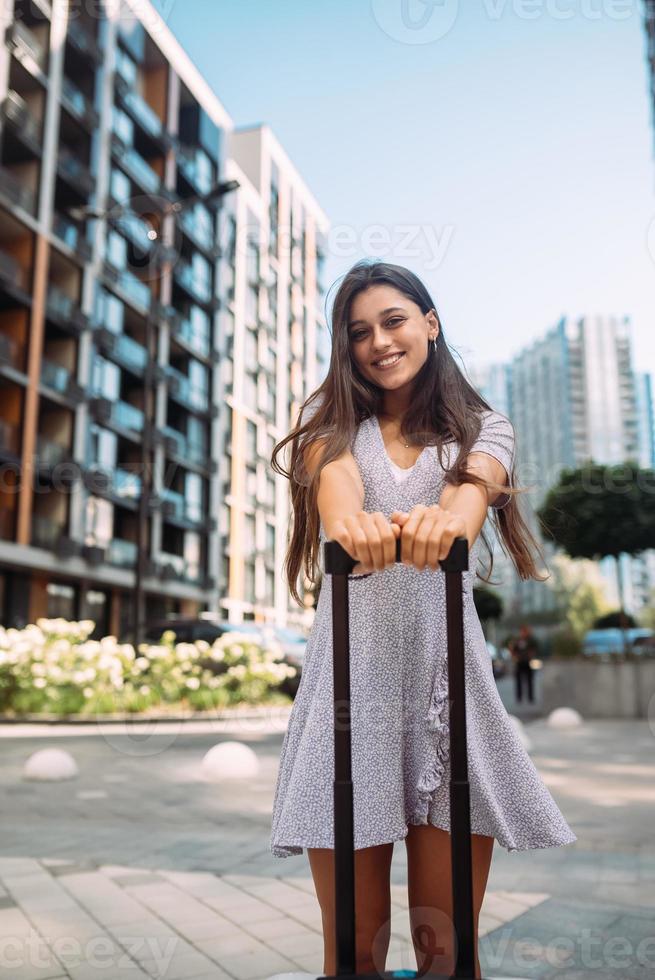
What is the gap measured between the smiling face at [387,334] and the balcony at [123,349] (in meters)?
27.1

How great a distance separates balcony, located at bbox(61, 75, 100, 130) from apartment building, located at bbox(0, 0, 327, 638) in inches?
3.0

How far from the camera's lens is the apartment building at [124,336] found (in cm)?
2444

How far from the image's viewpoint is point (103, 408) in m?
27.7

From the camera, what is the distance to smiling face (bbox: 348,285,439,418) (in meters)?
1.80

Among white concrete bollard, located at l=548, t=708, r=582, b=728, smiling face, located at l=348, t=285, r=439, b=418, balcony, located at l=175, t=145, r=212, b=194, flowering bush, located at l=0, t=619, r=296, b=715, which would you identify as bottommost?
white concrete bollard, located at l=548, t=708, r=582, b=728

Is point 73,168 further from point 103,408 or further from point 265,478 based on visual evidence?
point 265,478

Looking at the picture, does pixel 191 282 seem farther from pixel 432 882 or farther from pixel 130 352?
pixel 432 882

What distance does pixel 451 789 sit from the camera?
4.59 feet

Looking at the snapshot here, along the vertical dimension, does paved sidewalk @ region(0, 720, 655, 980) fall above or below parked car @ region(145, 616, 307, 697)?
below

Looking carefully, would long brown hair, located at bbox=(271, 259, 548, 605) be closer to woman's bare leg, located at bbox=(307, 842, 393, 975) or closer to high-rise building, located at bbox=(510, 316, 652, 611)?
woman's bare leg, located at bbox=(307, 842, 393, 975)

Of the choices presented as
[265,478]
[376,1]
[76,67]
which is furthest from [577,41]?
[265,478]

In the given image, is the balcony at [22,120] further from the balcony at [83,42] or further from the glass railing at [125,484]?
the glass railing at [125,484]

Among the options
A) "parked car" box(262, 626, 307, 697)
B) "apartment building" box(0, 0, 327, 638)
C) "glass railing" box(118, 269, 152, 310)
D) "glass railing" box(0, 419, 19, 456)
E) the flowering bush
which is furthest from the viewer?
"glass railing" box(118, 269, 152, 310)

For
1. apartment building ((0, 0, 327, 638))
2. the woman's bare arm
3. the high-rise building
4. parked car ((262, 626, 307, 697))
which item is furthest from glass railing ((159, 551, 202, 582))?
the woman's bare arm
